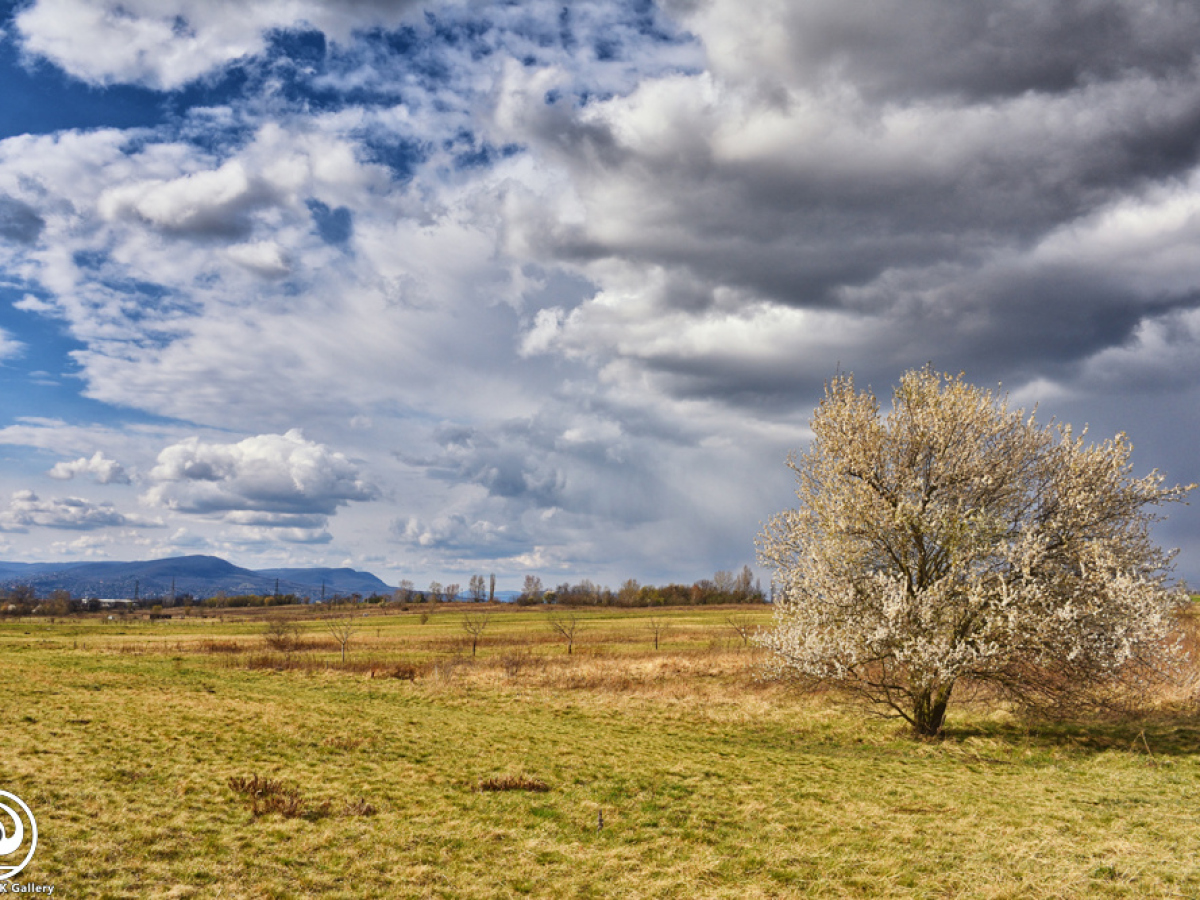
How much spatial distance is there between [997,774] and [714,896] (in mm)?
14155

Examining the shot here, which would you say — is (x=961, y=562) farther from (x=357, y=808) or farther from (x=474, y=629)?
(x=474, y=629)

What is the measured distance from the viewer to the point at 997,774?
20.0 metres

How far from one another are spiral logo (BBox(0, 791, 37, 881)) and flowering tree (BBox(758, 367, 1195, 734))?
22.2 m

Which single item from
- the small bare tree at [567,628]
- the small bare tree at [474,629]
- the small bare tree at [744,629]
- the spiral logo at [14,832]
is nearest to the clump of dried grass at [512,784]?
the spiral logo at [14,832]

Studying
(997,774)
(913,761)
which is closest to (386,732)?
(913,761)

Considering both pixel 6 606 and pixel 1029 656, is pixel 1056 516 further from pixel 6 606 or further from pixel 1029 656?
pixel 6 606

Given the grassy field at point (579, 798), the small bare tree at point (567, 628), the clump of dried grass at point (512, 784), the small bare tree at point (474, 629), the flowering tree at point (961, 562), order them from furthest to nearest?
the small bare tree at point (474, 629) → the small bare tree at point (567, 628) → the flowering tree at point (961, 562) → the clump of dried grass at point (512, 784) → the grassy field at point (579, 798)

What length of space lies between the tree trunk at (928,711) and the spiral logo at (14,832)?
86.9 ft

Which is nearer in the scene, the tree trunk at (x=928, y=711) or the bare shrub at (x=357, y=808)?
the bare shrub at (x=357, y=808)

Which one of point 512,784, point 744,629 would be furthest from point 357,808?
point 744,629

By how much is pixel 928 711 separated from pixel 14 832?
27870 mm

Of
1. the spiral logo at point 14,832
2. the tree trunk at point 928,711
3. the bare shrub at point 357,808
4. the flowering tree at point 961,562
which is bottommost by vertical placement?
the tree trunk at point 928,711

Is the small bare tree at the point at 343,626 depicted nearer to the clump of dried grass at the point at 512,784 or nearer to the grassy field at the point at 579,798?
the grassy field at the point at 579,798

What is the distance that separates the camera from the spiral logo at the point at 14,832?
11078 mm
